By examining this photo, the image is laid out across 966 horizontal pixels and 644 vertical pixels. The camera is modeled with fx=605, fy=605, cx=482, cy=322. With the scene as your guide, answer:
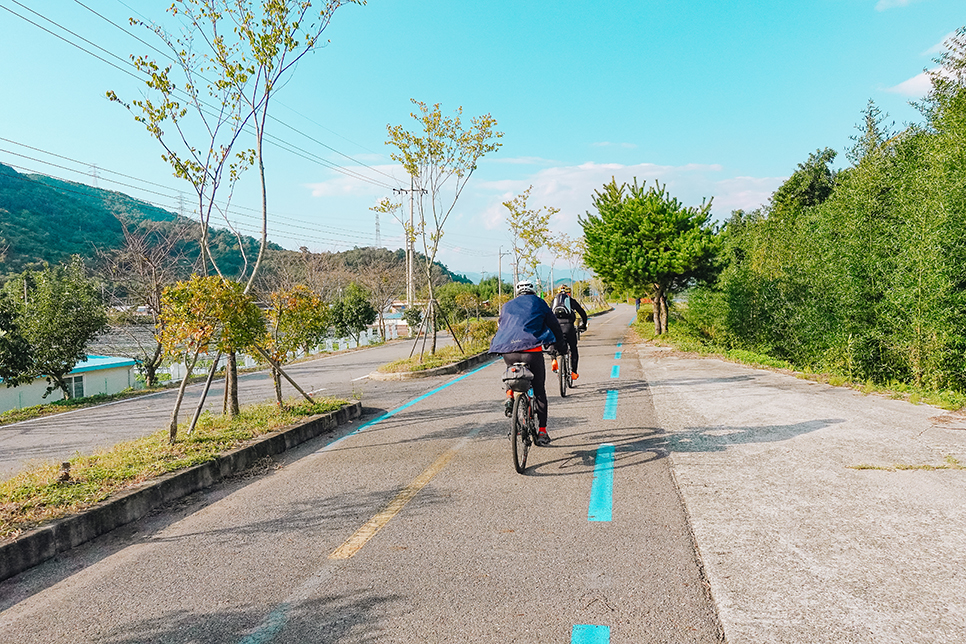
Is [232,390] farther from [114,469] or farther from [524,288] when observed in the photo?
[524,288]

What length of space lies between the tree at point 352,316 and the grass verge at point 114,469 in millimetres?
28264

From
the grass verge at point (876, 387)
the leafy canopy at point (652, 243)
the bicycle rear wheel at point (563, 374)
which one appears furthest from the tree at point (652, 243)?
the bicycle rear wheel at point (563, 374)

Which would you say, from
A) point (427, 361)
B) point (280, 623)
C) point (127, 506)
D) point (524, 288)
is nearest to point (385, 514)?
point (280, 623)

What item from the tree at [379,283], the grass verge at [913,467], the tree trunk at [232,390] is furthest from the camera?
the tree at [379,283]

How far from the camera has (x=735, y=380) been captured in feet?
39.9

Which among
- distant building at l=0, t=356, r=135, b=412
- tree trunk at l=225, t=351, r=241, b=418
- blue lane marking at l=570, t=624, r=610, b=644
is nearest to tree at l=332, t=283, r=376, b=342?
distant building at l=0, t=356, r=135, b=412

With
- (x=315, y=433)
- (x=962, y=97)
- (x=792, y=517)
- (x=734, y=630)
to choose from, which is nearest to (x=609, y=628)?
(x=734, y=630)

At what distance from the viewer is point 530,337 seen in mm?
6207

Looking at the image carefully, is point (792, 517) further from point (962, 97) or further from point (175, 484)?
point (962, 97)

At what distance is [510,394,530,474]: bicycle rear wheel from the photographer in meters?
5.75

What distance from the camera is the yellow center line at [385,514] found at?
13.6ft

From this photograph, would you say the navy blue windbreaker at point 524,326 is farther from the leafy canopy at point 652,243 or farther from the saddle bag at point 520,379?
the leafy canopy at point 652,243

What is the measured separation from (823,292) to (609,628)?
→ 45.2ft

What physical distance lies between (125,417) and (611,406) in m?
9.11
